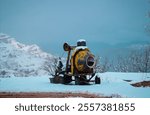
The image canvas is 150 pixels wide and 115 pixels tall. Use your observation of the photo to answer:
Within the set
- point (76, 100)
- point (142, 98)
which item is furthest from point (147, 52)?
point (76, 100)

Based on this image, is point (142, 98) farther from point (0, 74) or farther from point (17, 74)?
point (17, 74)

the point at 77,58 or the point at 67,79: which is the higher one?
the point at 77,58

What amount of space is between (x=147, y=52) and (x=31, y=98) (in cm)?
261

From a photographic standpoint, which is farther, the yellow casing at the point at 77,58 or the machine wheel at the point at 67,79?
the machine wheel at the point at 67,79

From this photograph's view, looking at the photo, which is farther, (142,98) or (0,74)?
(0,74)

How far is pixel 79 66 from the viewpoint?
30.6ft

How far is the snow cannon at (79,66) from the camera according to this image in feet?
29.9

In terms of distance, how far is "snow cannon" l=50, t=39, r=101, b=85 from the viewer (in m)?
9.12

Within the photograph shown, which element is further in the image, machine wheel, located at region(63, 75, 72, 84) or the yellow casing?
machine wheel, located at region(63, 75, 72, 84)

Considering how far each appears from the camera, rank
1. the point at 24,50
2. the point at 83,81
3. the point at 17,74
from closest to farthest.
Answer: the point at 24,50, the point at 83,81, the point at 17,74

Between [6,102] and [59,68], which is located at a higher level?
[59,68]

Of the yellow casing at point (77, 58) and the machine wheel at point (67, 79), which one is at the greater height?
the yellow casing at point (77, 58)

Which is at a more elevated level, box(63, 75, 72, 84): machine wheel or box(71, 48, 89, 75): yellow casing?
box(71, 48, 89, 75): yellow casing

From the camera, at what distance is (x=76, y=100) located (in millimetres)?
5988
